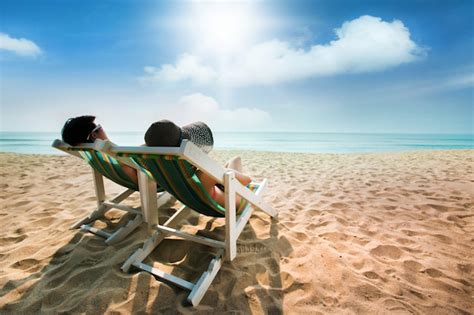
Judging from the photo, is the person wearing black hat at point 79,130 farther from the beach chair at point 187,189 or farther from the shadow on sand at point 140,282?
the shadow on sand at point 140,282

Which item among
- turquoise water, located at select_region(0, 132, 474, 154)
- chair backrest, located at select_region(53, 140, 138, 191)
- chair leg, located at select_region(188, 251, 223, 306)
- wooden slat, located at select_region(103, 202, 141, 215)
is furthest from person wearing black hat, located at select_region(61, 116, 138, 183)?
turquoise water, located at select_region(0, 132, 474, 154)

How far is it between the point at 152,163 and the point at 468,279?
2499 mm

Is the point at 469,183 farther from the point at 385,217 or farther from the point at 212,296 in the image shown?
the point at 212,296

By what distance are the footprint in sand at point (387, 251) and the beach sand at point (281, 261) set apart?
1cm

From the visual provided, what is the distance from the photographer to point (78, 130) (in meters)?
1.88

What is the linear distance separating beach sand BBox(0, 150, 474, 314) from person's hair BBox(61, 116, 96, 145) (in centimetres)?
101

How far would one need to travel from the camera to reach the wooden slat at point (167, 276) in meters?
1.60

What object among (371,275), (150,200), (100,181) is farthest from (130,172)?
(371,275)

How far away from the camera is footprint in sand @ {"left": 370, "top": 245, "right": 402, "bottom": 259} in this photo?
2080 millimetres

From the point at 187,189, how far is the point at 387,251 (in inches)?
75.3

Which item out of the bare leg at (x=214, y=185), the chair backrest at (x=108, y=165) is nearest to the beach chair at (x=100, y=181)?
the chair backrest at (x=108, y=165)

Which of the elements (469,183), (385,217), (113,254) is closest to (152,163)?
(113,254)

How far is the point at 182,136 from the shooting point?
1.42 meters

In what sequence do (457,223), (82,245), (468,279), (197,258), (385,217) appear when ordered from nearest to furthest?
1. (468,279)
2. (197,258)
3. (82,245)
4. (457,223)
5. (385,217)
